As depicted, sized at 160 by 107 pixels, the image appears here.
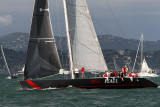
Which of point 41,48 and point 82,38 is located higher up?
point 82,38

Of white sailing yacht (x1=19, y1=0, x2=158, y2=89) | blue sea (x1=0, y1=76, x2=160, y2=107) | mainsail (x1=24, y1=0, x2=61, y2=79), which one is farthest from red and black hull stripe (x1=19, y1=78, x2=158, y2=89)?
mainsail (x1=24, y1=0, x2=61, y2=79)

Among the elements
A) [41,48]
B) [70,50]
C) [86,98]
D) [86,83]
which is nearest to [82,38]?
[70,50]

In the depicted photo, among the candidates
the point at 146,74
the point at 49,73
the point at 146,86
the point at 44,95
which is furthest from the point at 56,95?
the point at 146,74

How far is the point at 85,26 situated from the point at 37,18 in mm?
3697

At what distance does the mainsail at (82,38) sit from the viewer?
3036 cm

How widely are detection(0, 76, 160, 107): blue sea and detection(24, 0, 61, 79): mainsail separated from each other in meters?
1.58

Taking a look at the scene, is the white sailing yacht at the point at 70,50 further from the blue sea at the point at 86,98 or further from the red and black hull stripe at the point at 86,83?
the blue sea at the point at 86,98

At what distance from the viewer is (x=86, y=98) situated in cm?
2594

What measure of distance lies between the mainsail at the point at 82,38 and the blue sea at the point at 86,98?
2115mm

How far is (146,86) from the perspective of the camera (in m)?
31.7

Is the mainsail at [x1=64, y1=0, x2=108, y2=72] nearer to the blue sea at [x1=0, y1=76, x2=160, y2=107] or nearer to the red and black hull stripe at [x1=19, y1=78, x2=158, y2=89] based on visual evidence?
the red and black hull stripe at [x1=19, y1=78, x2=158, y2=89]

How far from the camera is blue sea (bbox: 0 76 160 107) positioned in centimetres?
2364

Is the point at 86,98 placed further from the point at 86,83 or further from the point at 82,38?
the point at 82,38

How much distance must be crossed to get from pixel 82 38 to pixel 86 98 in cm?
623
